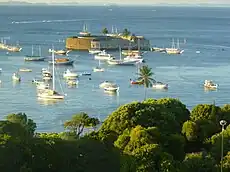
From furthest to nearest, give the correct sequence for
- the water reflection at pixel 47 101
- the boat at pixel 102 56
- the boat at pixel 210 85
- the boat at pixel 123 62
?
the boat at pixel 102 56, the boat at pixel 123 62, the boat at pixel 210 85, the water reflection at pixel 47 101

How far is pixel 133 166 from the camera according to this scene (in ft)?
39.5

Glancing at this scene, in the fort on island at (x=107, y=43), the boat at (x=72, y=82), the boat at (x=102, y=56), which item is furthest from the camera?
the fort on island at (x=107, y=43)

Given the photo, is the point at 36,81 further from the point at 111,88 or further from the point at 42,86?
the point at 111,88

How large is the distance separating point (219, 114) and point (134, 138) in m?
4.22

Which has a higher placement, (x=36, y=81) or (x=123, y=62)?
(x=123, y=62)

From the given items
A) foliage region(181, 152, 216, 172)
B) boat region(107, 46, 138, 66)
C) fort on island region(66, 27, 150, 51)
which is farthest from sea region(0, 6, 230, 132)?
foliage region(181, 152, 216, 172)

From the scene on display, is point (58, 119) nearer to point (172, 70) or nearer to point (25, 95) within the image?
point (25, 95)

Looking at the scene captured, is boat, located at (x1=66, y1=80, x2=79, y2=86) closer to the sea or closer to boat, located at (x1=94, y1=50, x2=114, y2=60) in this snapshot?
the sea

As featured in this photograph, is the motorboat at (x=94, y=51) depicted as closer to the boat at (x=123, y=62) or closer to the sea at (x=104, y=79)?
the sea at (x=104, y=79)

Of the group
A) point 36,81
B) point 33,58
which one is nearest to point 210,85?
point 36,81

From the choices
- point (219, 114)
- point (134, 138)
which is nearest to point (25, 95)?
point (219, 114)

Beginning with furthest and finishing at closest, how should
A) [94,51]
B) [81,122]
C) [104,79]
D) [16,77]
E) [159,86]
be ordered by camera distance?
[94,51] → [104,79] → [16,77] → [159,86] → [81,122]

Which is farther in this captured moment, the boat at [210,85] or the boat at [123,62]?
the boat at [123,62]

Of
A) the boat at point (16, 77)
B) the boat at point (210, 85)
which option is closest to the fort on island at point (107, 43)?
the boat at point (16, 77)
